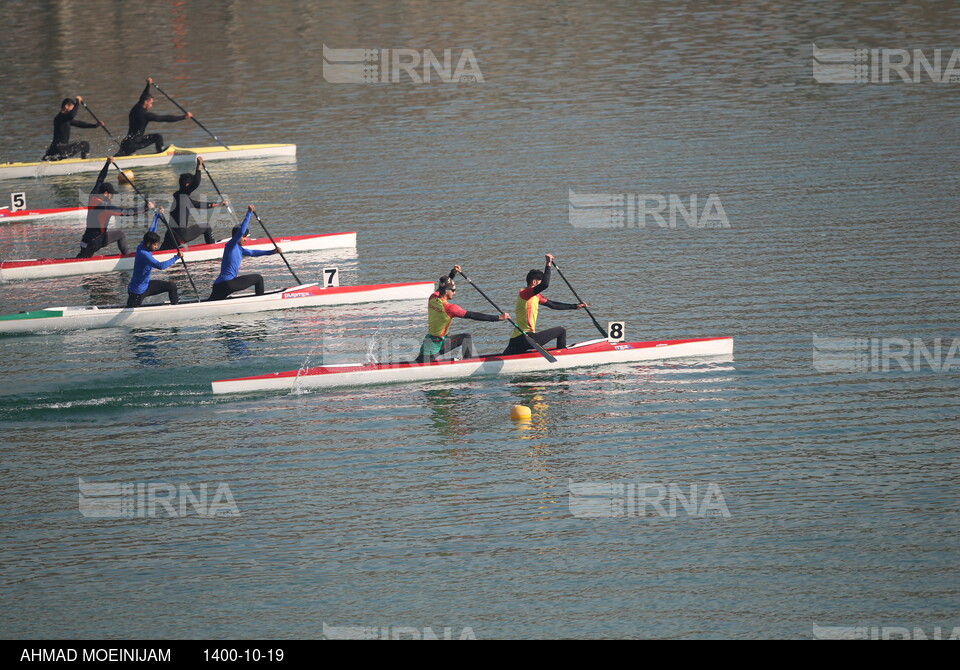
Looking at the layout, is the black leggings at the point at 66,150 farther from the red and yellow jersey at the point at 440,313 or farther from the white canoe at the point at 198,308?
the red and yellow jersey at the point at 440,313

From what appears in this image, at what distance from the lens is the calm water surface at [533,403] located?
14.4 metres

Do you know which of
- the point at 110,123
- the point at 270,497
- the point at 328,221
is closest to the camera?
the point at 270,497

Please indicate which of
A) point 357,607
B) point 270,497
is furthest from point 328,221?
point 357,607

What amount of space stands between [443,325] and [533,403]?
2.17m

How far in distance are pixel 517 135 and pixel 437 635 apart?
26.4 meters

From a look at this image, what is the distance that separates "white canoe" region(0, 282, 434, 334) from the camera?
24.0 metres

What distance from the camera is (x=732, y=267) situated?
26.1 metres

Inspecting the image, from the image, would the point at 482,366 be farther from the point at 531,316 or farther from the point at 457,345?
the point at 531,316

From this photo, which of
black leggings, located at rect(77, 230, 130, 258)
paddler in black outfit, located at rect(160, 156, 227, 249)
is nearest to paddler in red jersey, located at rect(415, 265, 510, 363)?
paddler in black outfit, located at rect(160, 156, 227, 249)

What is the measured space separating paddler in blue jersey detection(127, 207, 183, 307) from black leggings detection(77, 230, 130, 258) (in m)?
4.00

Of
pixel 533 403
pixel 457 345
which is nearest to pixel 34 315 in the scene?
pixel 457 345

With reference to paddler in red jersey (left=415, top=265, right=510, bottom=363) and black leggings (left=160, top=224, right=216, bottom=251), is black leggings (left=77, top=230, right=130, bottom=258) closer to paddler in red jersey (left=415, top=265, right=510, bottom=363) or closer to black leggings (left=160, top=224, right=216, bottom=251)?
black leggings (left=160, top=224, right=216, bottom=251)

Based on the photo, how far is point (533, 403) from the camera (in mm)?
19641

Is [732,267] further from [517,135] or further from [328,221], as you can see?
[517,135]
